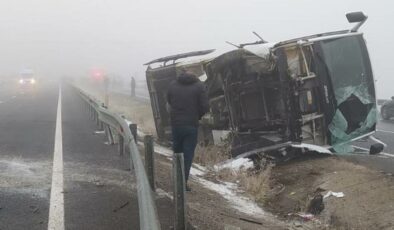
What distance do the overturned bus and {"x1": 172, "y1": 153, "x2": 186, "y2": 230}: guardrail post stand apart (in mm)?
5178

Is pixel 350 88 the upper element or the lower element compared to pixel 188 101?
lower

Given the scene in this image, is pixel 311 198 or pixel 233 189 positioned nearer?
pixel 311 198

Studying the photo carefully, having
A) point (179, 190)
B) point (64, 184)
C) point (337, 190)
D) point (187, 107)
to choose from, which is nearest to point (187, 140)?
point (187, 107)

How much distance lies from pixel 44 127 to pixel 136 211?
9.16 metres

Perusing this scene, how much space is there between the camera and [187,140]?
A: 7.67 metres

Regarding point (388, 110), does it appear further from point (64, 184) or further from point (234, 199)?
point (64, 184)

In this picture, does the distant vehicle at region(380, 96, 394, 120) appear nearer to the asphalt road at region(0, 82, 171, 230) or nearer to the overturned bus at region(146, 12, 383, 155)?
the overturned bus at region(146, 12, 383, 155)

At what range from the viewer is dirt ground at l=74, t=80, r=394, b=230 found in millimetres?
6945

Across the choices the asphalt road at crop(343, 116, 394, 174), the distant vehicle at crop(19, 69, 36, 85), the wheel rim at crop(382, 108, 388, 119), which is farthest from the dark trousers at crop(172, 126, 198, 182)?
the distant vehicle at crop(19, 69, 36, 85)

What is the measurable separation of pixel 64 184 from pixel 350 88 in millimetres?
5870

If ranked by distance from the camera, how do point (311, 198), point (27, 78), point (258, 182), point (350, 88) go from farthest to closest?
point (27, 78) < point (350, 88) < point (258, 182) < point (311, 198)

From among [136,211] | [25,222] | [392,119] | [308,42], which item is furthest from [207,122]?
[392,119]

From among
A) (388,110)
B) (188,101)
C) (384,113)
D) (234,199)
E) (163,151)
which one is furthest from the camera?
(384,113)

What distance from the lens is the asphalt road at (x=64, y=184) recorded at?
20.1 feet
